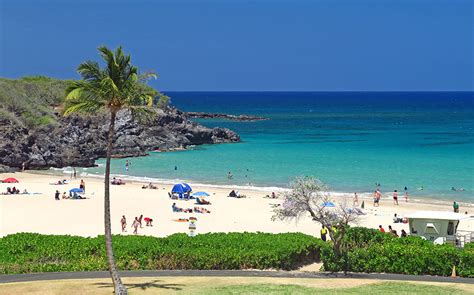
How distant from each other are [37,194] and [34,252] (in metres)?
29.7

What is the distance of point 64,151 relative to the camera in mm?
85812

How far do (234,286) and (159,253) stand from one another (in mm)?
4480

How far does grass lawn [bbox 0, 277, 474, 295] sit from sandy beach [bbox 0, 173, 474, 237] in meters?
15.5

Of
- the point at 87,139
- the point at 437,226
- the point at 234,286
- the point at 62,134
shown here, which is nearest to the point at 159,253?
the point at 234,286

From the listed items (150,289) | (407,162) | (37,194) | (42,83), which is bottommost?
(150,289)

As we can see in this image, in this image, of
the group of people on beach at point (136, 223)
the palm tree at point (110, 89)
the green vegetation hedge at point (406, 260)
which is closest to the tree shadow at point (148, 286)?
the palm tree at point (110, 89)

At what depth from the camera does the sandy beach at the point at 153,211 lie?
4306 cm

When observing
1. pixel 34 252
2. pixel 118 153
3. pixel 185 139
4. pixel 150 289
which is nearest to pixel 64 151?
pixel 118 153

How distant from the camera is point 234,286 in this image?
24.8 m

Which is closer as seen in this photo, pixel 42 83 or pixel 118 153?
pixel 118 153

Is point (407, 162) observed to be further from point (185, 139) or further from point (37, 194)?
point (37, 194)

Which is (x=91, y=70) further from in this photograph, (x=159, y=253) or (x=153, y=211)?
(x=153, y=211)

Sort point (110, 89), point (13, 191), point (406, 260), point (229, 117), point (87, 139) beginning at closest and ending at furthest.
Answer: point (110, 89) < point (406, 260) < point (13, 191) < point (87, 139) < point (229, 117)

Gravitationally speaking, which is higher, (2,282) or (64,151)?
(64,151)
